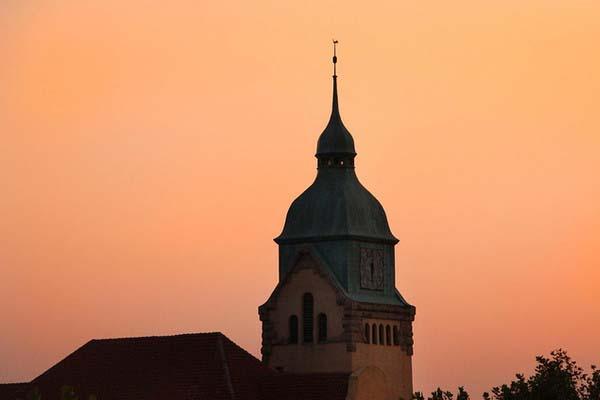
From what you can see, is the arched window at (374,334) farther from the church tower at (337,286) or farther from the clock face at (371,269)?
the clock face at (371,269)

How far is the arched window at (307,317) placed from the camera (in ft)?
363

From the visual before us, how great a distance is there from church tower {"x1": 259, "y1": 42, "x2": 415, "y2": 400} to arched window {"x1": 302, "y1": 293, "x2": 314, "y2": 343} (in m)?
0.05

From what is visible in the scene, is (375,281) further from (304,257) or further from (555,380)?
(555,380)

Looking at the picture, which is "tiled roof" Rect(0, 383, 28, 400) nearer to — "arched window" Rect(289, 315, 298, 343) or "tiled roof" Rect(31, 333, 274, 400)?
"tiled roof" Rect(31, 333, 274, 400)

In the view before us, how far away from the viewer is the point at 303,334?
110812mm

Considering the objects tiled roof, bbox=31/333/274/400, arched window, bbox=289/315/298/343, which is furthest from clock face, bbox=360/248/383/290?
tiled roof, bbox=31/333/274/400

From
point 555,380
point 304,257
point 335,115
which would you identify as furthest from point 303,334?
point 555,380

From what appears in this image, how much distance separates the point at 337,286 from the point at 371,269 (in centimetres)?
246

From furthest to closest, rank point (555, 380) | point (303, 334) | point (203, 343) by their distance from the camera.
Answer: point (303, 334)
point (203, 343)
point (555, 380)

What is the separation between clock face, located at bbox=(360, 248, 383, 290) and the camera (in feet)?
364

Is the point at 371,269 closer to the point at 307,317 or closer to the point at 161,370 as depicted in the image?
the point at 307,317

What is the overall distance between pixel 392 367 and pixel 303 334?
4.61m

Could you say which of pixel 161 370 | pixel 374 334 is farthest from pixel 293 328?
pixel 161 370

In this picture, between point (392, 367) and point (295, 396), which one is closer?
point (295, 396)
